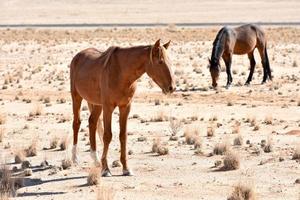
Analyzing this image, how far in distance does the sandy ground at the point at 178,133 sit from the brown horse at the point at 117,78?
2.61 feet

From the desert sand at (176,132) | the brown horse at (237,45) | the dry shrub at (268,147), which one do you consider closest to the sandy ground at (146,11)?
the desert sand at (176,132)

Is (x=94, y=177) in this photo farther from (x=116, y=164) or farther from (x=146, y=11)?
(x=146, y=11)

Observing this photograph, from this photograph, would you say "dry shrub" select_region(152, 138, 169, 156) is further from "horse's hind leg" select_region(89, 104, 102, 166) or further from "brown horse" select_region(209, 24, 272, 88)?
"brown horse" select_region(209, 24, 272, 88)

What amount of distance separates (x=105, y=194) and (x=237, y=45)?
1768cm

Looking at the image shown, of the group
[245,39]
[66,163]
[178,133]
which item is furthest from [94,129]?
[245,39]

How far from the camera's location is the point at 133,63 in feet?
37.3

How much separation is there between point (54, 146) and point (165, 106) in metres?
6.83

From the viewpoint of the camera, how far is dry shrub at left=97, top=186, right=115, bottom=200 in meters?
9.80

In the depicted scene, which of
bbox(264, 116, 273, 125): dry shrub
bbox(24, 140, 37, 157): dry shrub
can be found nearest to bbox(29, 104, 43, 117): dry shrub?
bbox(24, 140, 37, 157): dry shrub

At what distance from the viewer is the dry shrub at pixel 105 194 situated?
9802 millimetres

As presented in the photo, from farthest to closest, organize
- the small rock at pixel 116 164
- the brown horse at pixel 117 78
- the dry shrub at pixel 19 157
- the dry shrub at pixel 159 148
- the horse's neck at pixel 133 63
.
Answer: the dry shrub at pixel 159 148, the dry shrub at pixel 19 157, the small rock at pixel 116 164, the horse's neck at pixel 133 63, the brown horse at pixel 117 78

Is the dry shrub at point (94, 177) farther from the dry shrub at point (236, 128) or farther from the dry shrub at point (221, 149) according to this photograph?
the dry shrub at point (236, 128)

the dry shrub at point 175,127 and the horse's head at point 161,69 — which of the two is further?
the dry shrub at point 175,127

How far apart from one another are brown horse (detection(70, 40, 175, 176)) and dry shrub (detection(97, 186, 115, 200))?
4.54 feet
